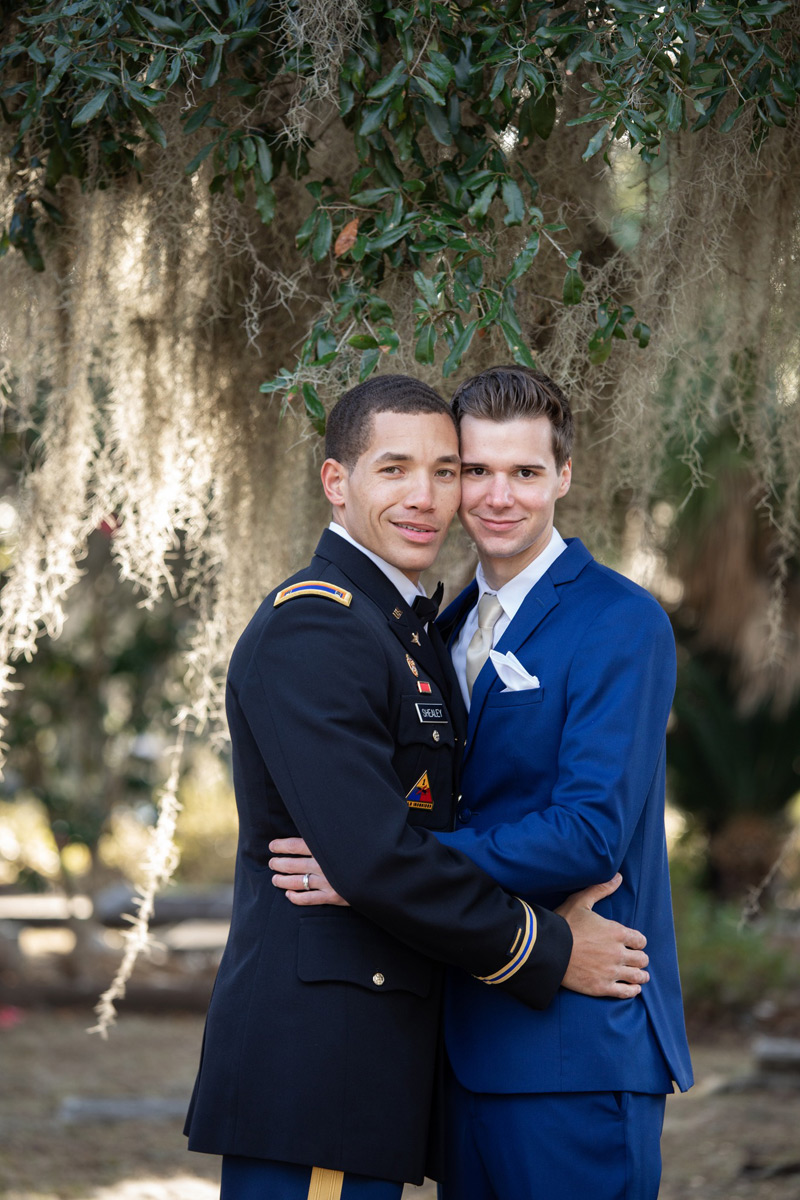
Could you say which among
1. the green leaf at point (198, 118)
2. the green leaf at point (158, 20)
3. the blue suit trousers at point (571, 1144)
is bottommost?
the blue suit trousers at point (571, 1144)

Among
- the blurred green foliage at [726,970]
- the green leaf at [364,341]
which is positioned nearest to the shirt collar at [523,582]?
the green leaf at [364,341]

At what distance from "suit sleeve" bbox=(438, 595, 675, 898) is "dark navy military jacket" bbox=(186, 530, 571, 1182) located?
69mm

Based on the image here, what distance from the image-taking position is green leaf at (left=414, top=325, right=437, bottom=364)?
80.9 inches

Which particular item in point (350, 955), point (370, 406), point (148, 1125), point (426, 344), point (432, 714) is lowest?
point (148, 1125)

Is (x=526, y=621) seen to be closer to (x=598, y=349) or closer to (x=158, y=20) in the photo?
(x=598, y=349)

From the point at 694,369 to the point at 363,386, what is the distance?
103 centimetres

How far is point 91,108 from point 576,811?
141 centimetres

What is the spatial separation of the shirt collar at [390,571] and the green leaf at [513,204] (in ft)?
1.93

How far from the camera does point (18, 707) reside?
22.2 feet

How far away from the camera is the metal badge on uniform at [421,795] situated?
6.40 ft

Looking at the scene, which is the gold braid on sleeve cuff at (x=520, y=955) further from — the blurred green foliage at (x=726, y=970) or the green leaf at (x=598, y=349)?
the blurred green foliage at (x=726, y=970)

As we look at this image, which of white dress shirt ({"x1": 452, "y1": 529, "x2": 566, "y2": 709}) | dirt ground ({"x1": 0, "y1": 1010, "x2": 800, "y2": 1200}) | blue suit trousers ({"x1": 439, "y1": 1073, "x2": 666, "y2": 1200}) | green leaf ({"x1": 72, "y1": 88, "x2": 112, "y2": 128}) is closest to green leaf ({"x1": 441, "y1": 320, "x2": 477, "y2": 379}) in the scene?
white dress shirt ({"x1": 452, "y1": 529, "x2": 566, "y2": 709})

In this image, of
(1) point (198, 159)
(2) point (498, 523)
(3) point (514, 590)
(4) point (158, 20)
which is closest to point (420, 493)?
(2) point (498, 523)

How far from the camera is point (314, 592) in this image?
75.6 inches
